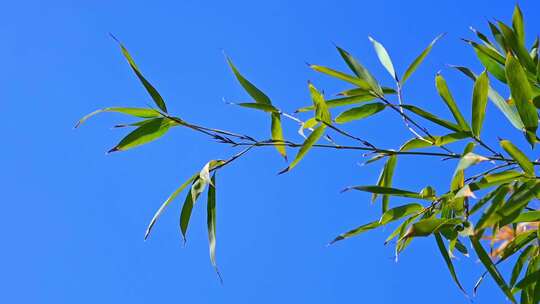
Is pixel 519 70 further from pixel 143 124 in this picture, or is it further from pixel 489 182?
pixel 143 124

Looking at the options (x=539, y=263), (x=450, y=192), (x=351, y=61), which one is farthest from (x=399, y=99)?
(x=539, y=263)

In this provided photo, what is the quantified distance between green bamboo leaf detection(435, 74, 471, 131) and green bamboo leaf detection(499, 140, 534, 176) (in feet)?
0.65

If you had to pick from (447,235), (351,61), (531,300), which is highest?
(351,61)

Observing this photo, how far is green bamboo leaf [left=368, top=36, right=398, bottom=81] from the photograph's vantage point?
73.9 inches

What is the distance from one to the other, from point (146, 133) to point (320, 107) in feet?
1.33

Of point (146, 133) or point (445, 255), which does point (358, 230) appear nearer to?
point (445, 255)

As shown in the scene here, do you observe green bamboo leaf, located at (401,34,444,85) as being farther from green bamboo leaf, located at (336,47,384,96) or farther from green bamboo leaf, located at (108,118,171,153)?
green bamboo leaf, located at (108,118,171,153)

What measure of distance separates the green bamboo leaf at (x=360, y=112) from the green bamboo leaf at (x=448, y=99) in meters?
0.16

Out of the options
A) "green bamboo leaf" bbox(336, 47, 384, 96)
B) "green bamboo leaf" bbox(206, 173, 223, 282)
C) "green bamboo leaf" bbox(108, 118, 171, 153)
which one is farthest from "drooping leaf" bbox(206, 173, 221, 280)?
"green bamboo leaf" bbox(336, 47, 384, 96)

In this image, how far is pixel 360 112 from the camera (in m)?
1.82

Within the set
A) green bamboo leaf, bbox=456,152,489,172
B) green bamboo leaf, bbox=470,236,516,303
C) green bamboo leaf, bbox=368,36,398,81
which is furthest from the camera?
green bamboo leaf, bbox=368,36,398,81

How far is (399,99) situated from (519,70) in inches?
13.2

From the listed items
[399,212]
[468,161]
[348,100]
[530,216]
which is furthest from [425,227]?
[348,100]

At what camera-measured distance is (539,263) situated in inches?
70.6
